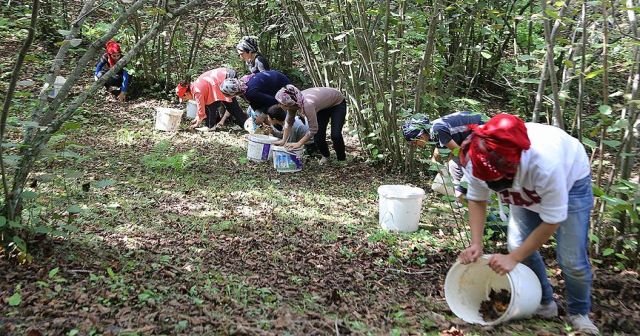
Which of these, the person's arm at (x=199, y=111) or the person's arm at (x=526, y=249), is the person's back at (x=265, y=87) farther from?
the person's arm at (x=526, y=249)

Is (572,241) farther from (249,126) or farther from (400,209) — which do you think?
(249,126)

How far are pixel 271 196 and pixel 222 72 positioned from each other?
10.3 ft

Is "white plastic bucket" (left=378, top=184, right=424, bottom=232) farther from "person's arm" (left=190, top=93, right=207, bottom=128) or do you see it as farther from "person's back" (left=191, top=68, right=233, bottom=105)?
"person's arm" (left=190, top=93, right=207, bottom=128)

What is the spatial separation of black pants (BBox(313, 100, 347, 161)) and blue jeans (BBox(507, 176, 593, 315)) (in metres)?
3.81

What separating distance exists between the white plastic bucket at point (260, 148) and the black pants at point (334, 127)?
0.58 meters

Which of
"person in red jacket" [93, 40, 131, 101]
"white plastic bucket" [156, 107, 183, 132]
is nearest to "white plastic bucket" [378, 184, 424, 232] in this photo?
"white plastic bucket" [156, 107, 183, 132]

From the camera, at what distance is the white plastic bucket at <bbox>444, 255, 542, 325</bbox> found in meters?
2.92

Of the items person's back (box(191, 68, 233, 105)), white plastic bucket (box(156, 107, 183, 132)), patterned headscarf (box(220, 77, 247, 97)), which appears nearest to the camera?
patterned headscarf (box(220, 77, 247, 97))

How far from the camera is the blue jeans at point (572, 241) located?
2.83 metres

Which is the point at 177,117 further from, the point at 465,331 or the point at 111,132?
the point at 465,331

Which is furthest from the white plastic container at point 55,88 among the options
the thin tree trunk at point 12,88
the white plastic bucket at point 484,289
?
the white plastic bucket at point 484,289

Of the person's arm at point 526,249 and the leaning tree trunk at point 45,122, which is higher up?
the leaning tree trunk at point 45,122

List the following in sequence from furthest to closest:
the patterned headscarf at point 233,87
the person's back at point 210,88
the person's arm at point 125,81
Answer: the person's arm at point 125,81 < the person's back at point 210,88 < the patterned headscarf at point 233,87

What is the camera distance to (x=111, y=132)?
7867mm
